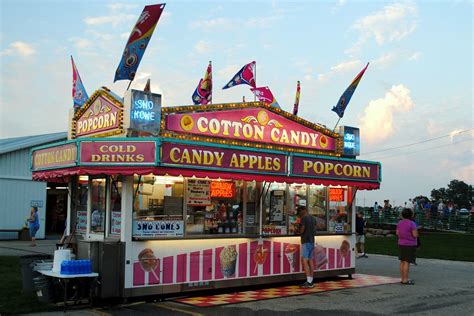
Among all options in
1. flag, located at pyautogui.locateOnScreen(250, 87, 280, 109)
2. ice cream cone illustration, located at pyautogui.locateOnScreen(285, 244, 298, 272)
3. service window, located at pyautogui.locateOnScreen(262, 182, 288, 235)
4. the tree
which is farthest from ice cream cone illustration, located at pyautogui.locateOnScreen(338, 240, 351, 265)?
the tree

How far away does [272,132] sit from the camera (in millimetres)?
12797

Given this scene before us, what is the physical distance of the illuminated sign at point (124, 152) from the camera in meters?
9.85

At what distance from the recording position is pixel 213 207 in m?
11.7

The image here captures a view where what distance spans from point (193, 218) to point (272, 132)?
299 centimetres

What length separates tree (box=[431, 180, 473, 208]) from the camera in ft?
195

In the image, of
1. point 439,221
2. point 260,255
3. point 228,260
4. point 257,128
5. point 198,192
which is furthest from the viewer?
point 439,221

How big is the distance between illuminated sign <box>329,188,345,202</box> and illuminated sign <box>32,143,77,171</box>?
22.7ft

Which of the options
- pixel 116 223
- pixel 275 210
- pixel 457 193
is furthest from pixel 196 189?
pixel 457 193

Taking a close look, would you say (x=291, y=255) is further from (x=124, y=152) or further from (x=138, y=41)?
(x=138, y=41)

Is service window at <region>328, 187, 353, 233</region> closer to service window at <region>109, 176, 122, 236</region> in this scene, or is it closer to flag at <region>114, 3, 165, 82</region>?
service window at <region>109, 176, 122, 236</region>

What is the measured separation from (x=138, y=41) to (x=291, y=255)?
6113mm

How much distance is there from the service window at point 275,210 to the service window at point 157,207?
232 centimetres

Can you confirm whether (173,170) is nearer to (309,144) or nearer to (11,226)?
(309,144)

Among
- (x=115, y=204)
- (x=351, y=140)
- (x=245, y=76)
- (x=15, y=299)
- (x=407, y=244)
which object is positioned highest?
(x=245, y=76)
